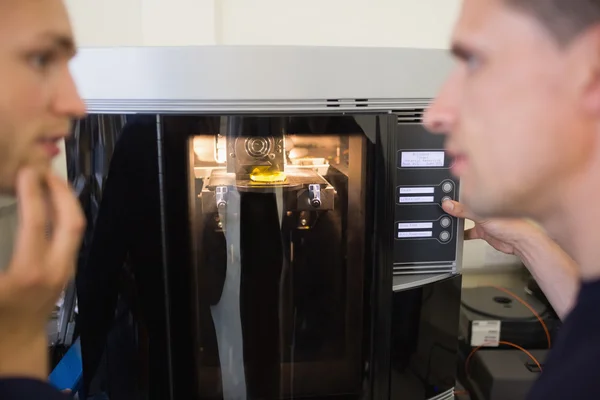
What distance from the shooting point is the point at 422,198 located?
2.85 feet

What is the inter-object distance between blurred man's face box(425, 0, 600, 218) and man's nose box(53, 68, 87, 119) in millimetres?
344

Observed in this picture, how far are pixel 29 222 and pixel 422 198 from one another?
0.59 meters

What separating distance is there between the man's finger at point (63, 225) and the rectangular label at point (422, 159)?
0.52 metres

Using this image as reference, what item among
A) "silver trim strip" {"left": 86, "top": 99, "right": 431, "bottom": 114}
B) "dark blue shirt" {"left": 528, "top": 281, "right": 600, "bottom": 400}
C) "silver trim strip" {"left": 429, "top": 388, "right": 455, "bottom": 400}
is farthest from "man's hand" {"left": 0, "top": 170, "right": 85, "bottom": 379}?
"silver trim strip" {"left": 429, "top": 388, "right": 455, "bottom": 400}

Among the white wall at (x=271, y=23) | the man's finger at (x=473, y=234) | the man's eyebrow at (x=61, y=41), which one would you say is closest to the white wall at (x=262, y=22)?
the white wall at (x=271, y=23)

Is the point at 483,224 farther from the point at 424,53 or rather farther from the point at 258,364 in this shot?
Answer: the point at 258,364

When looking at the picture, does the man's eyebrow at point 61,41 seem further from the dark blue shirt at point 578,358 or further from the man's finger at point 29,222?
the dark blue shirt at point 578,358

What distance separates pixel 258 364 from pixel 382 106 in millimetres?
449

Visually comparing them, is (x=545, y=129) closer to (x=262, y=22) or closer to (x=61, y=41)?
(x=61, y=41)

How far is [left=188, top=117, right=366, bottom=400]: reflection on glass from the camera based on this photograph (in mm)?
826

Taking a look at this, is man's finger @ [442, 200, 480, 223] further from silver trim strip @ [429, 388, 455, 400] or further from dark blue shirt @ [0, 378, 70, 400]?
dark blue shirt @ [0, 378, 70, 400]

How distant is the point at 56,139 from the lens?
49 cm

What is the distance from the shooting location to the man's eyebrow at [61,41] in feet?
1.47

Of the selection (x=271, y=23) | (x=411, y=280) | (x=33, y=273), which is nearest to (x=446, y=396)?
(x=411, y=280)
